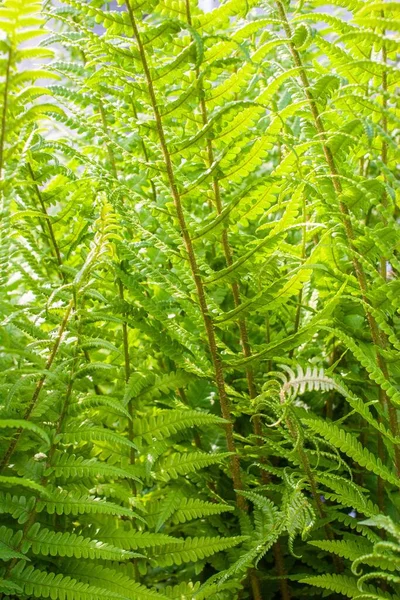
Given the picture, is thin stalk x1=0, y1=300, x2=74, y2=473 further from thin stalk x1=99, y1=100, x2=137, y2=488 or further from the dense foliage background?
thin stalk x1=99, y1=100, x2=137, y2=488

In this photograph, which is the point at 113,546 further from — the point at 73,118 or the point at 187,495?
the point at 73,118

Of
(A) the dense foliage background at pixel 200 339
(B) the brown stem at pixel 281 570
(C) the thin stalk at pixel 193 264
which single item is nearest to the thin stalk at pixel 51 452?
(A) the dense foliage background at pixel 200 339

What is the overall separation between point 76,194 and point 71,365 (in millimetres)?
307

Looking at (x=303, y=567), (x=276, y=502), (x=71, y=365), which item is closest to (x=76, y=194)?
(x=71, y=365)

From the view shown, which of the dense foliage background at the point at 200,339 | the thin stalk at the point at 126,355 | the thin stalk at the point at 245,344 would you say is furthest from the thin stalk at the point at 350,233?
the thin stalk at the point at 126,355

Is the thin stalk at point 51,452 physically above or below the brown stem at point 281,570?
above

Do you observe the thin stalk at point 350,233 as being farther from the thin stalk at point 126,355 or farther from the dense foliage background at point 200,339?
the thin stalk at point 126,355

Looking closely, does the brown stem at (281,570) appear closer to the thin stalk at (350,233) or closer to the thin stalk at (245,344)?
the thin stalk at (245,344)

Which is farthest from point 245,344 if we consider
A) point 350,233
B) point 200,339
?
point 350,233

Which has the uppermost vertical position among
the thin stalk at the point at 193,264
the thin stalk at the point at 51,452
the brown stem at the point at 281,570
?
the thin stalk at the point at 193,264

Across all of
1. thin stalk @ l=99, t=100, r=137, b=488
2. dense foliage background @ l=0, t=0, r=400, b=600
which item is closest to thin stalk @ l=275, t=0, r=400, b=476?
dense foliage background @ l=0, t=0, r=400, b=600

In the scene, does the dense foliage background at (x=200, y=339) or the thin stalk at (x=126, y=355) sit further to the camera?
the thin stalk at (x=126, y=355)

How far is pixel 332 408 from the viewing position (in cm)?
104

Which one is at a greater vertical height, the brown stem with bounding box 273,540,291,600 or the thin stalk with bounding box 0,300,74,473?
the thin stalk with bounding box 0,300,74,473
